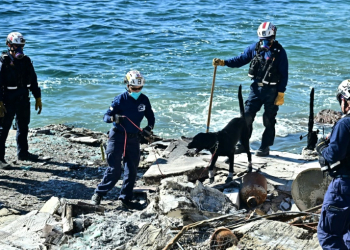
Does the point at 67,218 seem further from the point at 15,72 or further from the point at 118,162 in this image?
the point at 15,72

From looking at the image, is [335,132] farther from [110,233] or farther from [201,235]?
[110,233]

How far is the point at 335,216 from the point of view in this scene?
476 cm

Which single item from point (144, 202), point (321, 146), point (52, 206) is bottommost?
point (144, 202)

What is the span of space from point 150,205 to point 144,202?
104 centimetres

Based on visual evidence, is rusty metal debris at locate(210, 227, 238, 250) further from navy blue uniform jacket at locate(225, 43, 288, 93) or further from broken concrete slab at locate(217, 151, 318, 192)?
navy blue uniform jacket at locate(225, 43, 288, 93)

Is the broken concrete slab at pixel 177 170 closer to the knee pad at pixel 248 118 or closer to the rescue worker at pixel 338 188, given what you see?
the knee pad at pixel 248 118

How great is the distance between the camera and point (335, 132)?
4.71m

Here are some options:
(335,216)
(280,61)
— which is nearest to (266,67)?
(280,61)

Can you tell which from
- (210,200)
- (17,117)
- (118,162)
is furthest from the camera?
(17,117)

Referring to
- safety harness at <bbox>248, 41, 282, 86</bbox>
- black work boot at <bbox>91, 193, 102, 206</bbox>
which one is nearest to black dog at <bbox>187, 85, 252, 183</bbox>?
safety harness at <bbox>248, 41, 282, 86</bbox>

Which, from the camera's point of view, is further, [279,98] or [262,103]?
[262,103]

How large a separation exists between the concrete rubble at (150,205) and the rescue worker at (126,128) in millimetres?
453

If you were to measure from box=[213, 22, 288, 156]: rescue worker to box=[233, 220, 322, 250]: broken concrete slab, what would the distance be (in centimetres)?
330

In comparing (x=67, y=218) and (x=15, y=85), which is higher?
(x=15, y=85)
